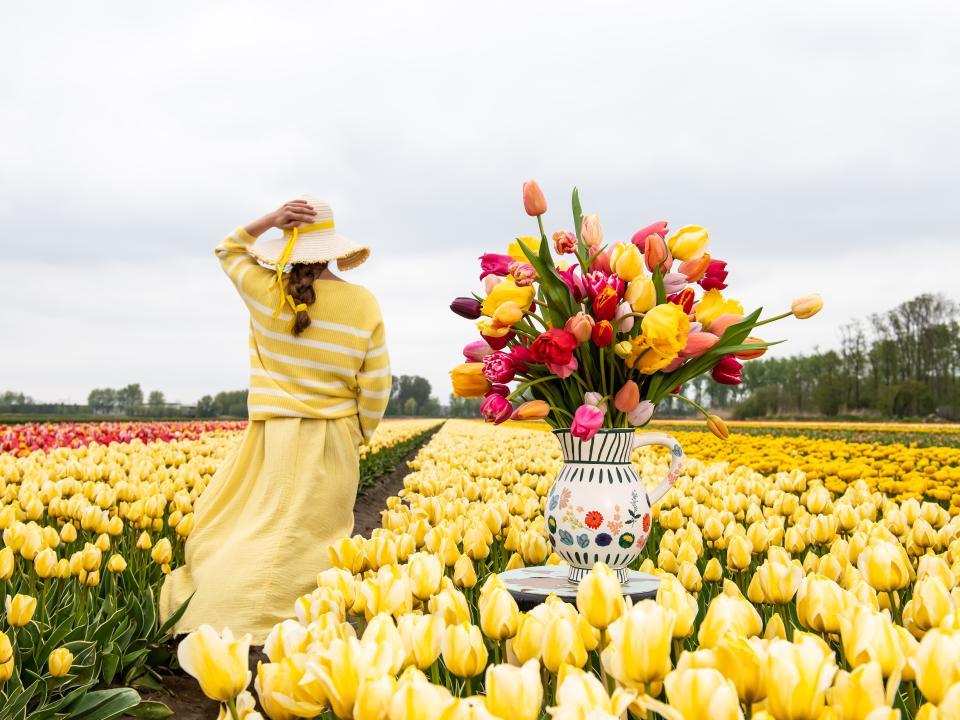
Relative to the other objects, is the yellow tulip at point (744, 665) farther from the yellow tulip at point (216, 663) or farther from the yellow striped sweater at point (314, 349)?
the yellow striped sweater at point (314, 349)

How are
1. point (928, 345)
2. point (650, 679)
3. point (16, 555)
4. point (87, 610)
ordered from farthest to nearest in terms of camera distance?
1. point (928, 345)
2. point (16, 555)
3. point (87, 610)
4. point (650, 679)

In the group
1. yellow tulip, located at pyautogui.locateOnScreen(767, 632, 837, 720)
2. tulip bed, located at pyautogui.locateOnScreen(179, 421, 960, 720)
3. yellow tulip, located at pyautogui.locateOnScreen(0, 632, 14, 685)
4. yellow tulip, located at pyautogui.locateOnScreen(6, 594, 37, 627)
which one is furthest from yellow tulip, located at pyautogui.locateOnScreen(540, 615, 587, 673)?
yellow tulip, located at pyautogui.locateOnScreen(6, 594, 37, 627)

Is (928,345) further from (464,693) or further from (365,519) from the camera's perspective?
(464,693)

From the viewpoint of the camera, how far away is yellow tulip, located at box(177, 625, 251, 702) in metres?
1.27

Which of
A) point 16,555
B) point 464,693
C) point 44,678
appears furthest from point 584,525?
point 16,555

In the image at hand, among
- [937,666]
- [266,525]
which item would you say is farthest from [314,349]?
[937,666]

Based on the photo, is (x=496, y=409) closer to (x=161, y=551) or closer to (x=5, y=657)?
(x=5, y=657)

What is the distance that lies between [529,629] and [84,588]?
2.61 meters

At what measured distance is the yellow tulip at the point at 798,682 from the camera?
1.08 meters

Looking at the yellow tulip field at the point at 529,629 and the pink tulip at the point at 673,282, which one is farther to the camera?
the pink tulip at the point at 673,282

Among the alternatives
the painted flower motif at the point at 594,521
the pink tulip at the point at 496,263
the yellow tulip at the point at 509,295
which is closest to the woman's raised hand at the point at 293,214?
the pink tulip at the point at 496,263

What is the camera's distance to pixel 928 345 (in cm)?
5794

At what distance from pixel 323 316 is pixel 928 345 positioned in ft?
209

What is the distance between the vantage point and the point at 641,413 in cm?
250
